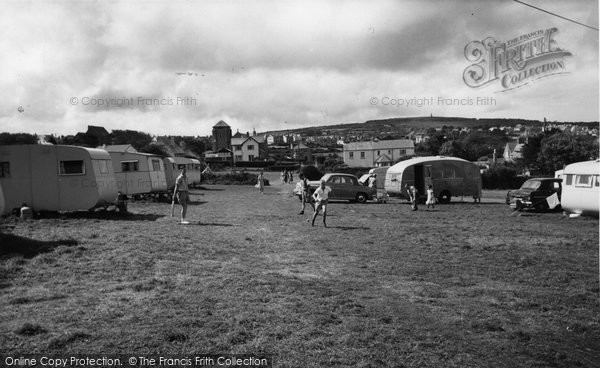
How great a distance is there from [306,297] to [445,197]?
22.9 meters

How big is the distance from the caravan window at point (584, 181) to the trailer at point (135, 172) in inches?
835

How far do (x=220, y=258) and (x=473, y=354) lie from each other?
5761 mm

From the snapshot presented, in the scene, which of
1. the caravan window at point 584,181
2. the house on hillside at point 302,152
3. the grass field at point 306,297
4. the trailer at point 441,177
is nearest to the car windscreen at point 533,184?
the caravan window at point 584,181

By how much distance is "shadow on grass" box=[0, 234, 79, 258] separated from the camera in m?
9.41

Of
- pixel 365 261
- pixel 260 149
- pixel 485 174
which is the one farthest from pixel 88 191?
pixel 260 149

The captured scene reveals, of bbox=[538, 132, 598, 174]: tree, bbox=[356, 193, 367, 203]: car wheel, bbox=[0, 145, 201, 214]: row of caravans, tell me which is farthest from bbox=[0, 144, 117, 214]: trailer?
bbox=[538, 132, 598, 174]: tree

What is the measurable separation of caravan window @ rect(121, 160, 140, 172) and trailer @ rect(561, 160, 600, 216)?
2106 cm

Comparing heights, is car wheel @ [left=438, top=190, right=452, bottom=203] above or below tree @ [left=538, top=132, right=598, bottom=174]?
below

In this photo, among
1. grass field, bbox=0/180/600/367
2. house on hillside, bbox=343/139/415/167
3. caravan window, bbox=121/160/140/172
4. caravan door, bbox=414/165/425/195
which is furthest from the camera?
house on hillside, bbox=343/139/415/167

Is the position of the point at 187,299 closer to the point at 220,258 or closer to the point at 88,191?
the point at 220,258

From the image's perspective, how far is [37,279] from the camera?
7.39 meters

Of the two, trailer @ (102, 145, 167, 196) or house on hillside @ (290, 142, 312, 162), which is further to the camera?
house on hillside @ (290, 142, 312, 162)

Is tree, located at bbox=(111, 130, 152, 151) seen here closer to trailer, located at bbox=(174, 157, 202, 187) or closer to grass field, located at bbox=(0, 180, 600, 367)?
trailer, located at bbox=(174, 157, 202, 187)

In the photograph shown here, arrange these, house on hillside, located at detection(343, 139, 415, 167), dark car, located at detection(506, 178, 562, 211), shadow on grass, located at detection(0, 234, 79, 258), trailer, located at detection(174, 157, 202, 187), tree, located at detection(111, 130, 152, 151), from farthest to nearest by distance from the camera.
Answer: house on hillside, located at detection(343, 139, 415, 167), tree, located at detection(111, 130, 152, 151), trailer, located at detection(174, 157, 202, 187), dark car, located at detection(506, 178, 562, 211), shadow on grass, located at detection(0, 234, 79, 258)
